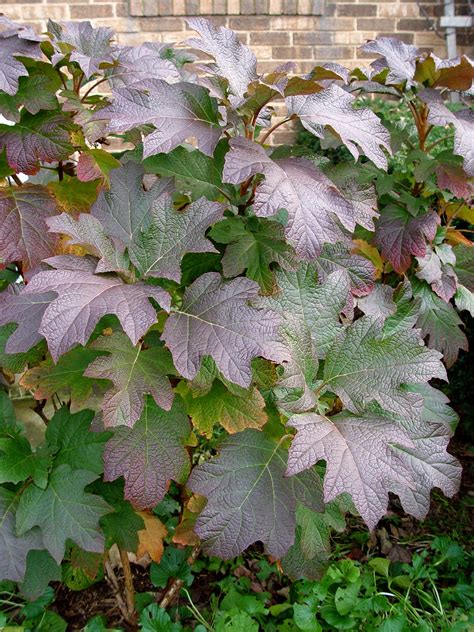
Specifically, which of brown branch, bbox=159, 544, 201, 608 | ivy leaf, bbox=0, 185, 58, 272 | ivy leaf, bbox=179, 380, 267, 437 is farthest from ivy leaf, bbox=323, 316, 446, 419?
brown branch, bbox=159, 544, 201, 608

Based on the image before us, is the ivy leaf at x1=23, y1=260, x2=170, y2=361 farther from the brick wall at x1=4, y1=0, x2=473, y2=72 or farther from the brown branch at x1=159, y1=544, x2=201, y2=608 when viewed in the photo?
the brick wall at x1=4, y1=0, x2=473, y2=72

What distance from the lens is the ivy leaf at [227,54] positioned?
1113 millimetres

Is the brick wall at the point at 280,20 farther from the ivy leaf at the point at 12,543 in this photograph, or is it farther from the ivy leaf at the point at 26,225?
the ivy leaf at the point at 12,543

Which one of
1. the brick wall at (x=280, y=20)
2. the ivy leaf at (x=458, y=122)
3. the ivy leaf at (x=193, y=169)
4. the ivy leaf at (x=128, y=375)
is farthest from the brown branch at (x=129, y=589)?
the brick wall at (x=280, y=20)

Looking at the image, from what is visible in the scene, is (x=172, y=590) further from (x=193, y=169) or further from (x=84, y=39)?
(x=84, y=39)

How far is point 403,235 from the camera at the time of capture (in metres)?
1.51

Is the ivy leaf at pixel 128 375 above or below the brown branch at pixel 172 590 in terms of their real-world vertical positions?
above

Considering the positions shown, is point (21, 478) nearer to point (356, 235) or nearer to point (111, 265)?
point (111, 265)

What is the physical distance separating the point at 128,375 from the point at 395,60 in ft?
3.43

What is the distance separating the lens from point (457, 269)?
1.67m

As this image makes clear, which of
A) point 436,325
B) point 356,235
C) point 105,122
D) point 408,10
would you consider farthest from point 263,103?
point 408,10

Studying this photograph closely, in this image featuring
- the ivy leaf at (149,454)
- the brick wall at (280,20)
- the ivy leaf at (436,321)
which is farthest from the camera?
the brick wall at (280,20)

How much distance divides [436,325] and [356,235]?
1.07 ft

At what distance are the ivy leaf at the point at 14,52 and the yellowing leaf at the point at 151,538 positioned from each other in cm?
103
